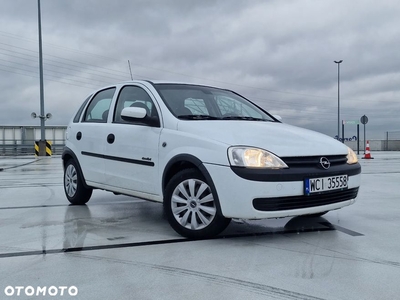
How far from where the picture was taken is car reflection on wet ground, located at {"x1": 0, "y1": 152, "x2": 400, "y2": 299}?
2.64m

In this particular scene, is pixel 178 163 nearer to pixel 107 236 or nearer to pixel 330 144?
pixel 107 236

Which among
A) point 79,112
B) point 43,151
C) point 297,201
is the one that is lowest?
point 43,151

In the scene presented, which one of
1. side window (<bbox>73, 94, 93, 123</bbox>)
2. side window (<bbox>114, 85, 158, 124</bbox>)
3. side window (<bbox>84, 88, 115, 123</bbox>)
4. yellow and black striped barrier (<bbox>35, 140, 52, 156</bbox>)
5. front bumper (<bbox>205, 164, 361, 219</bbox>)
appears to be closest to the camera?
front bumper (<bbox>205, 164, 361, 219</bbox>)

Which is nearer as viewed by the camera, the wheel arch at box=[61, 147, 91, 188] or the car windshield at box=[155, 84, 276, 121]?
the car windshield at box=[155, 84, 276, 121]

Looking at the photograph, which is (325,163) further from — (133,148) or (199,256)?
(133,148)

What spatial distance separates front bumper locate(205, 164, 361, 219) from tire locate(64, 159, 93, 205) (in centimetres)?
259

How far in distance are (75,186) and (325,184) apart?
3464 millimetres

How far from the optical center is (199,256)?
3332mm

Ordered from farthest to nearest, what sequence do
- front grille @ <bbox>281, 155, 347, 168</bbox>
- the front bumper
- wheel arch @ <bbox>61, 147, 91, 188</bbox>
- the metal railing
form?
the metal railing
wheel arch @ <bbox>61, 147, 91, 188</bbox>
front grille @ <bbox>281, 155, 347, 168</bbox>
the front bumper

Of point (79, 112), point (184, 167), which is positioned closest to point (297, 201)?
point (184, 167)

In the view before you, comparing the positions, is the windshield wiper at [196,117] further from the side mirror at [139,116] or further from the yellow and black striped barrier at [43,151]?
the yellow and black striped barrier at [43,151]

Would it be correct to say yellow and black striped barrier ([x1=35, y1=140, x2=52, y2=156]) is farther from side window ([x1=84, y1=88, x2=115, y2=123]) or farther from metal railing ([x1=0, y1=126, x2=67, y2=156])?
side window ([x1=84, y1=88, x2=115, y2=123])

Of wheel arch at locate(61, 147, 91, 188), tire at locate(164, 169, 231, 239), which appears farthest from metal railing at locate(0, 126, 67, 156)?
tire at locate(164, 169, 231, 239)

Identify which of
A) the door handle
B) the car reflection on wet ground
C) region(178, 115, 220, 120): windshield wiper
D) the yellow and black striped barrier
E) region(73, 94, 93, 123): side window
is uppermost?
region(73, 94, 93, 123): side window
